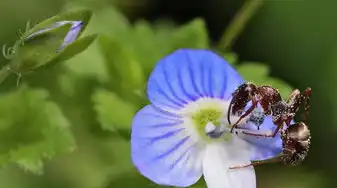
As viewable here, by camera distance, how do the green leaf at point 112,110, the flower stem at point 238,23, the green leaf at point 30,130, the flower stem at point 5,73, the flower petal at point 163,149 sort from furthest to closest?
the flower stem at point 238,23 < the green leaf at point 112,110 < the green leaf at point 30,130 < the flower stem at point 5,73 < the flower petal at point 163,149

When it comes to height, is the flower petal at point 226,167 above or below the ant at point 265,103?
below

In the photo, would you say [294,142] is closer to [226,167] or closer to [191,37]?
[226,167]

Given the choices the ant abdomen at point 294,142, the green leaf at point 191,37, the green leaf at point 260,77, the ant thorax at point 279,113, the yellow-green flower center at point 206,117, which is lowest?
the ant abdomen at point 294,142

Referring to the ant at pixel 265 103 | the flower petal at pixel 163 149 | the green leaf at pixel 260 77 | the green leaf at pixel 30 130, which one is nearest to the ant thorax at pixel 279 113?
the ant at pixel 265 103

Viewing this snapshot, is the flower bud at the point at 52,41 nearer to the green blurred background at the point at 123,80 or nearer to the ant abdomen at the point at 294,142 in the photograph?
the green blurred background at the point at 123,80

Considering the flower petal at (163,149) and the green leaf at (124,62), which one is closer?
the flower petal at (163,149)


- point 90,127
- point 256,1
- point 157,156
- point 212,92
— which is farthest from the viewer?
point 256,1

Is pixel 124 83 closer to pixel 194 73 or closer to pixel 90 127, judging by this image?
pixel 90 127

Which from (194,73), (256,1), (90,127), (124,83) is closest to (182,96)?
(194,73)
